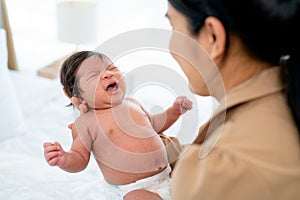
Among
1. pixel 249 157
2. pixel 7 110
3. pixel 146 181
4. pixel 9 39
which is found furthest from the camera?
pixel 9 39

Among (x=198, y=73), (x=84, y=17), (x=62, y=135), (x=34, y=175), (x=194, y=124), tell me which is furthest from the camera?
(x=84, y=17)

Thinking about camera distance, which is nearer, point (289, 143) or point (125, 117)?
point (289, 143)

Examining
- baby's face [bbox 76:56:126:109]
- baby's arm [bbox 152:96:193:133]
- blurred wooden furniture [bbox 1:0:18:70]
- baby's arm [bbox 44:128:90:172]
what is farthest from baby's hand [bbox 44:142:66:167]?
blurred wooden furniture [bbox 1:0:18:70]

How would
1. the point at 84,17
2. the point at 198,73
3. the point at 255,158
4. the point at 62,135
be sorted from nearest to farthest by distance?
the point at 255,158 → the point at 198,73 → the point at 62,135 → the point at 84,17

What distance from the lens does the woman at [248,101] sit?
22.0 inches

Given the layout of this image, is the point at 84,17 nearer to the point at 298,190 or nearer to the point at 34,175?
the point at 34,175

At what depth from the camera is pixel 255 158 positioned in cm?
56

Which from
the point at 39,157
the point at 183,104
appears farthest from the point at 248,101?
the point at 39,157

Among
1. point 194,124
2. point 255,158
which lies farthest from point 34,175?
point 255,158

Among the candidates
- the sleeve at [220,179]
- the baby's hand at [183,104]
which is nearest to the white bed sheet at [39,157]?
the baby's hand at [183,104]

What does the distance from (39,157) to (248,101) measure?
1.17 meters

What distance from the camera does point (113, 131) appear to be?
1046 mm

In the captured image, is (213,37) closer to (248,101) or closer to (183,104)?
(248,101)

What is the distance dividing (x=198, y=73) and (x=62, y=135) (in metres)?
1.14
